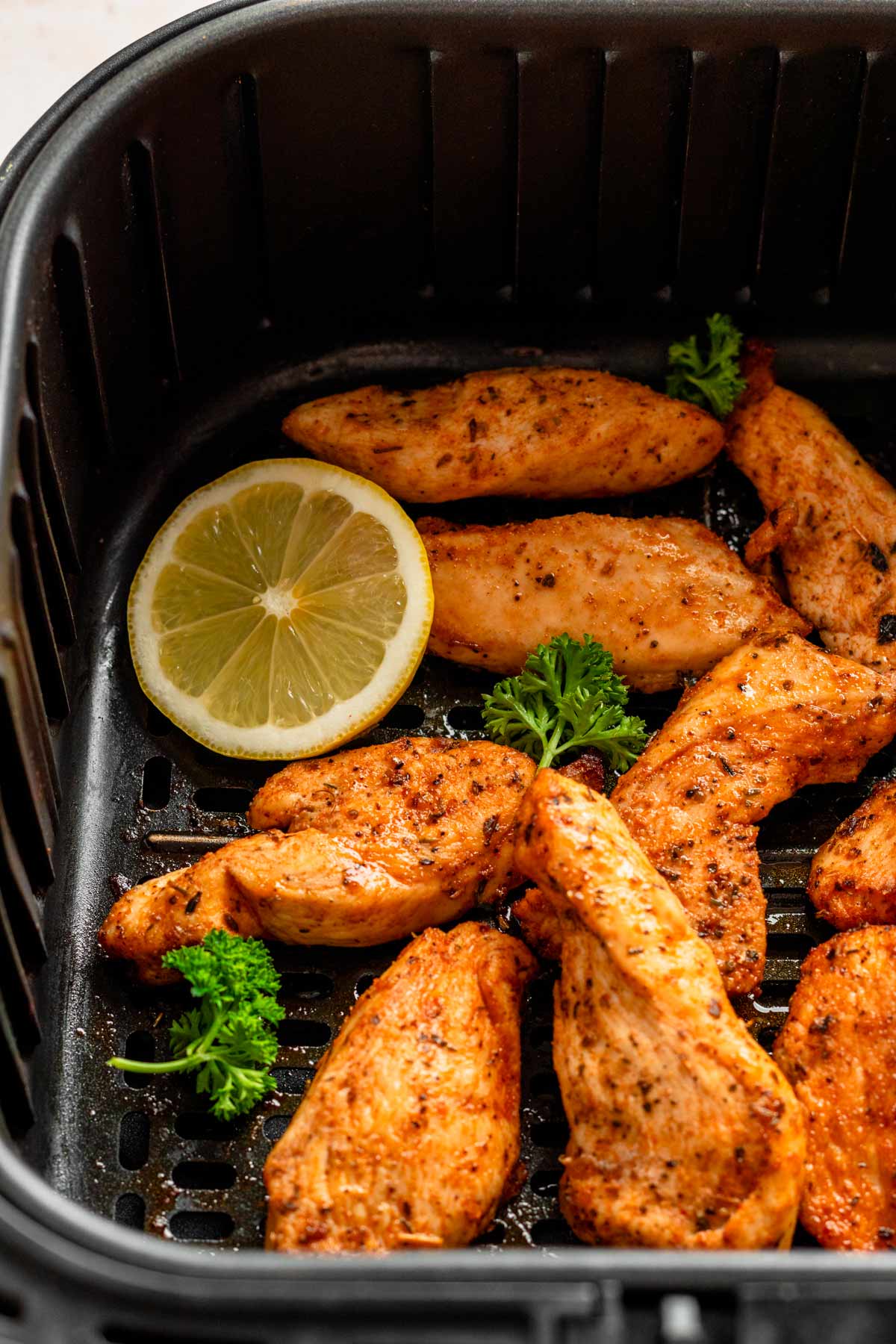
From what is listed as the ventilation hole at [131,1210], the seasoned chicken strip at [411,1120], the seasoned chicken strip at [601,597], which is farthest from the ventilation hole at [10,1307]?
the seasoned chicken strip at [601,597]

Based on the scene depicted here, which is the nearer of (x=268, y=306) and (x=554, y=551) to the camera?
(x=554, y=551)

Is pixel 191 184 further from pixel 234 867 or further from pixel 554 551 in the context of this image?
pixel 234 867

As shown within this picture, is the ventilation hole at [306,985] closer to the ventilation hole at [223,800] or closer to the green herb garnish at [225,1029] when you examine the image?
the green herb garnish at [225,1029]

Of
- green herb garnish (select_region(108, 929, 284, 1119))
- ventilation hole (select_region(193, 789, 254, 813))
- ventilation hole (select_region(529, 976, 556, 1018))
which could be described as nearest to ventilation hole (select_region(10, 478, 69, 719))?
ventilation hole (select_region(193, 789, 254, 813))

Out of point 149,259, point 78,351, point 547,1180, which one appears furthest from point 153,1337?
point 149,259

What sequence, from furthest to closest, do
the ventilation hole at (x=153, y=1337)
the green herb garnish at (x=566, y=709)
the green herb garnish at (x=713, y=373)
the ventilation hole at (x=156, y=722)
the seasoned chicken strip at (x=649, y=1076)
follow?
the green herb garnish at (x=713, y=373) → the ventilation hole at (x=156, y=722) → the green herb garnish at (x=566, y=709) → the seasoned chicken strip at (x=649, y=1076) → the ventilation hole at (x=153, y=1337)

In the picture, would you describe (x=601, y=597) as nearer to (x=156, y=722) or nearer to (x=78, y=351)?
(x=156, y=722)

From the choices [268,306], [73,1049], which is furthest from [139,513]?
[73,1049]
